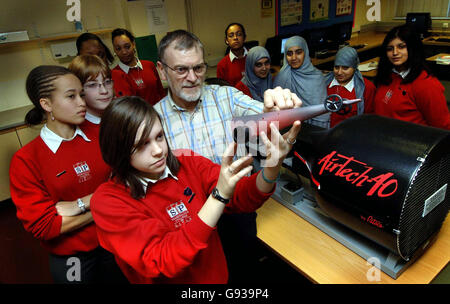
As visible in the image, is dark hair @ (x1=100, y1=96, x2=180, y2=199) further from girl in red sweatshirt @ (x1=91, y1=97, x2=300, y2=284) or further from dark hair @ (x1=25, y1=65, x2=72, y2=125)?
dark hair @ (x1=25, y1=65, x2=72, y2=125)

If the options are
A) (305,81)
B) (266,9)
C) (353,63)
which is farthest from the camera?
(266,9)

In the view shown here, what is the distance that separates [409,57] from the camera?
6.71ft

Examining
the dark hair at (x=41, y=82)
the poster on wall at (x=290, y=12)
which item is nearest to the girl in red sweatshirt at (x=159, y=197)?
the dark hair at (x=41, y=82)

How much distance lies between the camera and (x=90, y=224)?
1.34 meters

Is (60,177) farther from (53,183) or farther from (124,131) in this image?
(124,131)

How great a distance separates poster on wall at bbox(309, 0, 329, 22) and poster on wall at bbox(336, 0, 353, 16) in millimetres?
409

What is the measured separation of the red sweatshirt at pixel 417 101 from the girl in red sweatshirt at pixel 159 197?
154 centimetres

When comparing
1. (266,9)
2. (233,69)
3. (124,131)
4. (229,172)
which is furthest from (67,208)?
(266,9)

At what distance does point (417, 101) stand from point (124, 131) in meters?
1.93

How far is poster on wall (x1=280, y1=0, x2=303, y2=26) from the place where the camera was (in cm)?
532

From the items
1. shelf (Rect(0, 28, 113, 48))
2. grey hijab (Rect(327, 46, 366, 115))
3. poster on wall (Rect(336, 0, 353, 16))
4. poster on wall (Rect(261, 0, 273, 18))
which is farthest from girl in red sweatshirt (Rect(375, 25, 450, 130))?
poster on wall (Rect(336, 0, 353, 16))

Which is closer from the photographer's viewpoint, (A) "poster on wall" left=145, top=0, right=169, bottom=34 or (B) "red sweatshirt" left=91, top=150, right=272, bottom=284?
(B) "red sweatshirt" left=91, top=150, right=272, bottom=284

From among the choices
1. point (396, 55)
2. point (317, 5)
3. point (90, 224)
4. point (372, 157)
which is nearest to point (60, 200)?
point (90, 224)

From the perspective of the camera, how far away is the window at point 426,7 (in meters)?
6.27
